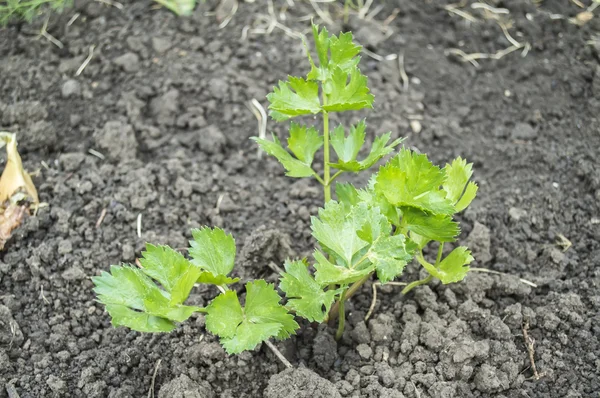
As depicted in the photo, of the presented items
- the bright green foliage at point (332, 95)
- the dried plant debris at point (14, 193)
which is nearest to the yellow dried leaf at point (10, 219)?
the dried plant debris at point (14, 193)

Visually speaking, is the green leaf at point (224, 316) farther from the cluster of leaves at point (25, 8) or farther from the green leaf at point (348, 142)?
the cluster of leaves at point (25, 8)

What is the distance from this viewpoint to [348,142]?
2074 millimetres

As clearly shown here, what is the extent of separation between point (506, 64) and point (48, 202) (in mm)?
2095

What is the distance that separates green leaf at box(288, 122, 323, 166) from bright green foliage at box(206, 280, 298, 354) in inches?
18.7

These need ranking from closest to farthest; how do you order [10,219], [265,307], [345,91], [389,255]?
1. [389,255]
2. [265,307]
3. [345,91]
4. [10,219]

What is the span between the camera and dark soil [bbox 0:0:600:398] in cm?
200

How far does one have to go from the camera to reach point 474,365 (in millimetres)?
2002

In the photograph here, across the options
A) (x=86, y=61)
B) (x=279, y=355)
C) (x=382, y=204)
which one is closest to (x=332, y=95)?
(x=382, y=204)

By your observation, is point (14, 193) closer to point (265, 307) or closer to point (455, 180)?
point (265, 307)

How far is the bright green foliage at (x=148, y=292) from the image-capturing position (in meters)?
1.75

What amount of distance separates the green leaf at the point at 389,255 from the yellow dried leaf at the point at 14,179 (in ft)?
4.44

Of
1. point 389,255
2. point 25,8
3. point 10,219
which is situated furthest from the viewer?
point 25,8

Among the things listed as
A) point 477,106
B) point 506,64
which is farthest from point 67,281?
point 506,64

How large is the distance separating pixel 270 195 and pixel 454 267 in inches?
34.1
